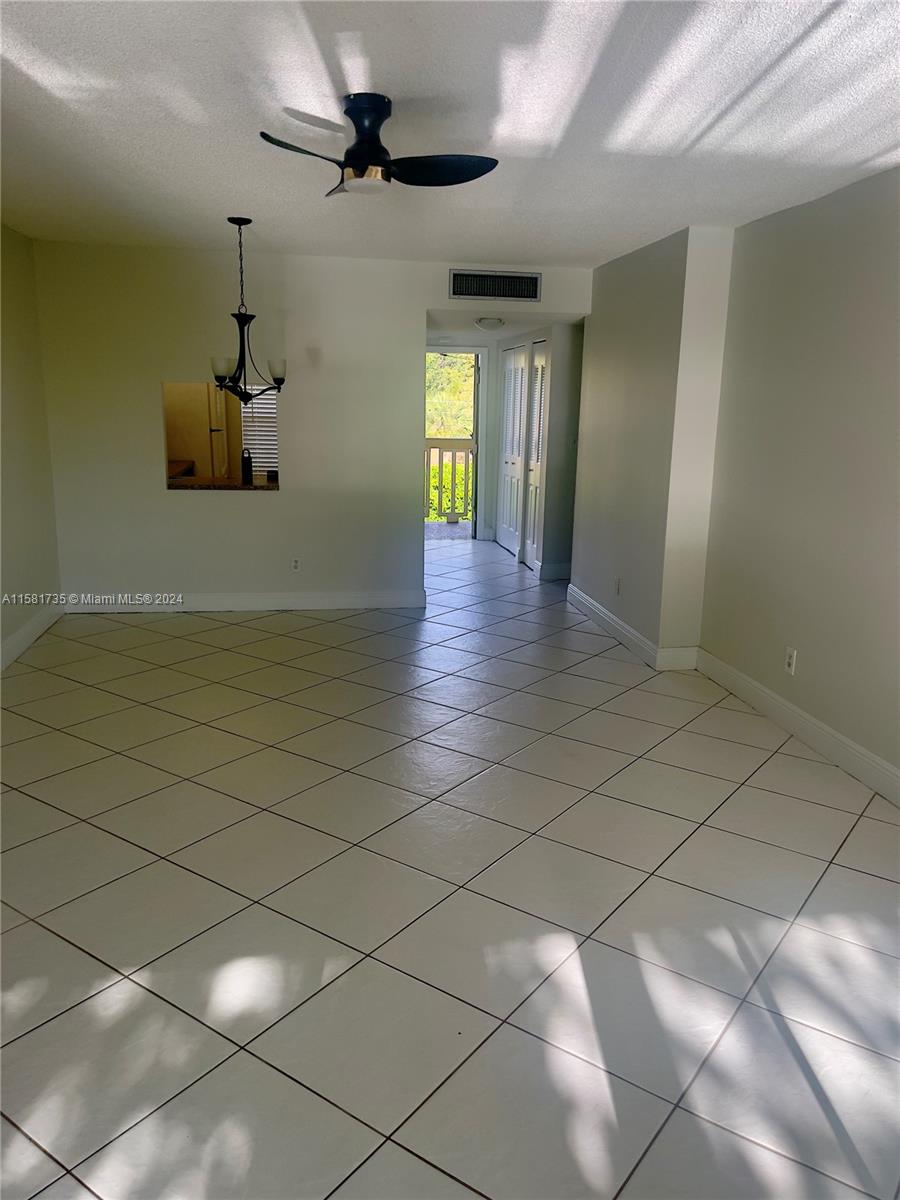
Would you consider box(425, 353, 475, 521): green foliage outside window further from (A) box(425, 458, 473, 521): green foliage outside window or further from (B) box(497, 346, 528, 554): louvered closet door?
(B) box(497, 346, 528, 554): louvered closet door

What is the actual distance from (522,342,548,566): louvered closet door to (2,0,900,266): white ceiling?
8.64 feet

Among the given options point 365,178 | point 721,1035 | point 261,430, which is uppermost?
point 365,178

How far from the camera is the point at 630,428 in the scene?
4.82m

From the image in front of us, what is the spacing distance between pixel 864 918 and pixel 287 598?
4226 mm

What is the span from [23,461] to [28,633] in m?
1.02

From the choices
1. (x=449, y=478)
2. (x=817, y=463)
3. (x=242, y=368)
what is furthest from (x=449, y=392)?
(x=817, y=463)

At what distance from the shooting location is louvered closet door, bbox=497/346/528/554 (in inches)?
287

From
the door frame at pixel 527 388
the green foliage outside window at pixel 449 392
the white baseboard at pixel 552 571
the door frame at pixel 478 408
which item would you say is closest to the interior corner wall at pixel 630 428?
the door frame at pixel 527 388

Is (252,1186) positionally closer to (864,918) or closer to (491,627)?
(864,918)

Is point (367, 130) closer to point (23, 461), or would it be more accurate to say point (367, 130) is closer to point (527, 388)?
point (23, 461)

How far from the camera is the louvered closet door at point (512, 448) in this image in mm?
7277

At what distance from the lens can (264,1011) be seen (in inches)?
72.2

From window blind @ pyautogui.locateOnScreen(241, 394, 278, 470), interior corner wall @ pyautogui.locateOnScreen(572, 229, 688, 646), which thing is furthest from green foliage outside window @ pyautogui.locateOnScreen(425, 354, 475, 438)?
window blind @ pyautogui.locateOnScreen(241, 394, 278, 470)

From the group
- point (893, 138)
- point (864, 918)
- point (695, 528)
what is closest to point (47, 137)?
point (893, 138)
